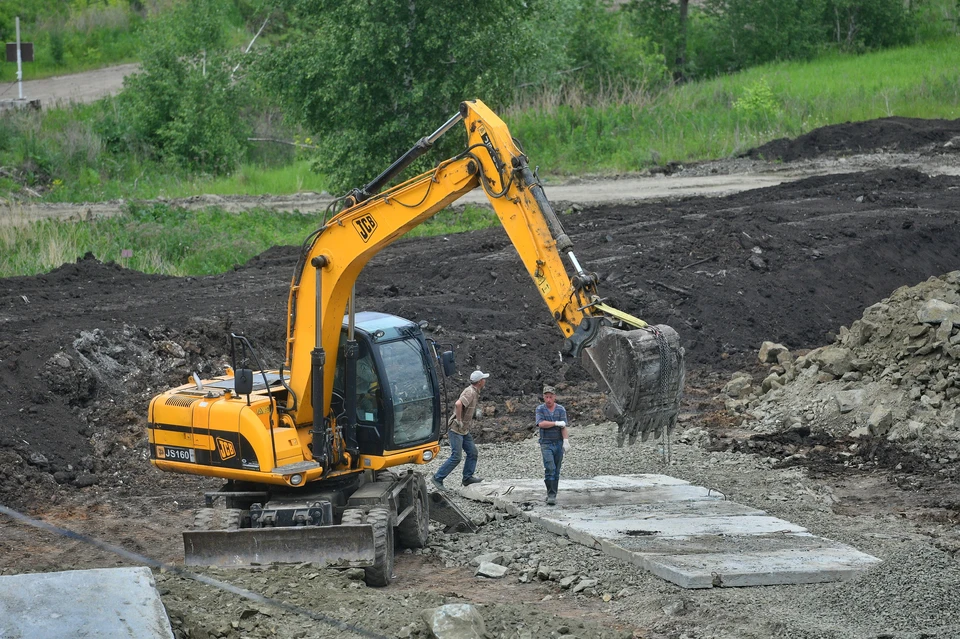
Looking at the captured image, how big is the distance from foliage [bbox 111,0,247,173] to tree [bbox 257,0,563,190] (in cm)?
766

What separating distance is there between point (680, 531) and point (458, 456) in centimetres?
282

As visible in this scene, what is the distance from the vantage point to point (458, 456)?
42.7 ft

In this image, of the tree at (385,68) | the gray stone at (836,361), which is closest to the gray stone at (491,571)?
the gray stone at (836,361)

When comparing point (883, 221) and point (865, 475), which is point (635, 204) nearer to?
point (883, 221)

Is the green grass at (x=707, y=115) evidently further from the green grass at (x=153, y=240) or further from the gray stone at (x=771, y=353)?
the gray stone at (x=771, y=353)

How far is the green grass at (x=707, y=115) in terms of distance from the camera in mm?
34156

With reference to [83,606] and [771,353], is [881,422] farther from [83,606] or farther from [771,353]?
[83,606]

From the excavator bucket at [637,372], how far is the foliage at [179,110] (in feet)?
84.3

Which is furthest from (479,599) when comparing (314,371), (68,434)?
(68,434)

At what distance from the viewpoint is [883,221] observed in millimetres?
23953

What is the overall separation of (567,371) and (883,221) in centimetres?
917

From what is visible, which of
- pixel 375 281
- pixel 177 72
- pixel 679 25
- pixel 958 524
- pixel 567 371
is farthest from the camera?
pixel 679 25

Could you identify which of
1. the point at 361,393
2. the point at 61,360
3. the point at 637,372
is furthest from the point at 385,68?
the point at 637,372

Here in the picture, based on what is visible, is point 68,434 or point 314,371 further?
point 68,434
